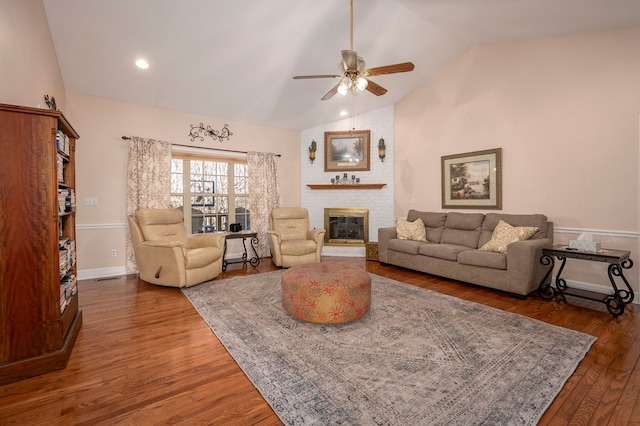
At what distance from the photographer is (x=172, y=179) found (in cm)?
511

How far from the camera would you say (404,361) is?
2.06 m

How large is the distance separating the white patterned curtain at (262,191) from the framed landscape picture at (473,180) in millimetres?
3209

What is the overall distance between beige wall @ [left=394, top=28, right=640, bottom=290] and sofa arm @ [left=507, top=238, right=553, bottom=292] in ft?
2.25

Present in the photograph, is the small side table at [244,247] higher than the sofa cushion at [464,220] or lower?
lower

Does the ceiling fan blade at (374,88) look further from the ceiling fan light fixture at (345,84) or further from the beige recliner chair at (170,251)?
the beige recliner chair at (170,251)

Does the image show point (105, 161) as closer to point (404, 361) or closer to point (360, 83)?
point (360, 83)

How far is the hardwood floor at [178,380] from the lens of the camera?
5.13 feet

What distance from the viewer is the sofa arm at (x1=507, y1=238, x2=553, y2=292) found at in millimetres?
3345

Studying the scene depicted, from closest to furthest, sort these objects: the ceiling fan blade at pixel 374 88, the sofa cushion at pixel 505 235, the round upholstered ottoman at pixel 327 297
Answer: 1. the round upholstered ottoman at pixel 327 297
2. the ceiling fan blade at pixel 374 88
3. the sofa cushion at pixel 505 235

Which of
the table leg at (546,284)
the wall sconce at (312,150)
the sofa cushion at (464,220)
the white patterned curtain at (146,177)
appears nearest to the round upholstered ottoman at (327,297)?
the table leg at (546,284)

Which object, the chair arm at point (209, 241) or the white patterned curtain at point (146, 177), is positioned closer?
the chair arm at point (209, 241)

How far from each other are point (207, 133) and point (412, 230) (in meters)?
3.99

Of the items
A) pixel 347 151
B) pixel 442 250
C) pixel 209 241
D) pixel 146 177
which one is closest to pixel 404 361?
pixel 442 250

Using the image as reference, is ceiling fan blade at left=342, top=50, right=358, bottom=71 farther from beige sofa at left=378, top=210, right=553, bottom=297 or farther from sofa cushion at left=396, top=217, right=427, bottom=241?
sofa cushion at left=396, top=217, right=427, bottom=241
